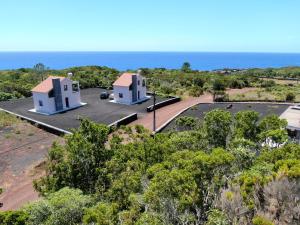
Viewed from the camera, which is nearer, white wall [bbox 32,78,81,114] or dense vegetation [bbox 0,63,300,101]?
white wall [bbox 32,78,81,114]

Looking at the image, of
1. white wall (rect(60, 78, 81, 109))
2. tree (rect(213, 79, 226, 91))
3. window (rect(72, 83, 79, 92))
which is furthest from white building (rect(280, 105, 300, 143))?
window (rect(72, 83, 79, 92))

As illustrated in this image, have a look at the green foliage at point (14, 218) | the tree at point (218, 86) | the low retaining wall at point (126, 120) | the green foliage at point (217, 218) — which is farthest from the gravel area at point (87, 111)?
the green foliage at point (217, 218)

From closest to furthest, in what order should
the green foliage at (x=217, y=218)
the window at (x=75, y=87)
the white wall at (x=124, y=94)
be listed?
1. the green foliage at (x=217, y=218)
2. the window at (x=75, y=87)
3. the white wall at (x=124, y=94)

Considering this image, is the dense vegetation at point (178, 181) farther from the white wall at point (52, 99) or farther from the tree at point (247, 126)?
the white wall at point (52, 99)

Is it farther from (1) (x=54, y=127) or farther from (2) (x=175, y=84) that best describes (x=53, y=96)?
(2) (x=175, y=84)

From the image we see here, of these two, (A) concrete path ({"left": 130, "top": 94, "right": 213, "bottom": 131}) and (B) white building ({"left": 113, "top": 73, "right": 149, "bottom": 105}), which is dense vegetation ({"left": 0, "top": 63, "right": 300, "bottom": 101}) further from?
(B) white building ({"left": 113, "top": 73, "right": 149, "bottom": 105})

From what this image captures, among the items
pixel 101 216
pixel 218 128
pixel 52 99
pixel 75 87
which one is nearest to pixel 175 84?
pixel 75 87

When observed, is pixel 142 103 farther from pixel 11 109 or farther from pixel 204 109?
pixel 11 109
